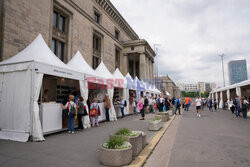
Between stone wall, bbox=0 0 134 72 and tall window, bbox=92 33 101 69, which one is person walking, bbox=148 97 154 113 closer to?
stone wall, bbox=0 0 134 72

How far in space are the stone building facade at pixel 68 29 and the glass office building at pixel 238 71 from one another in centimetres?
9630

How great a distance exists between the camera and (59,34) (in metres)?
16.0

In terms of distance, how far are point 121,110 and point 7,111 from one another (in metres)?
8.01

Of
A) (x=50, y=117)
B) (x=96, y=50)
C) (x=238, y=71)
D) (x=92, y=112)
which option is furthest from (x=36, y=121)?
(x=238, y=71)

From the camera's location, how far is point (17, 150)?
448 cm

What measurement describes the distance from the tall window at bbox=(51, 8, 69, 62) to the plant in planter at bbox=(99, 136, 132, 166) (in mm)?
14831

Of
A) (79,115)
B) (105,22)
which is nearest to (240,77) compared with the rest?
(105,22)

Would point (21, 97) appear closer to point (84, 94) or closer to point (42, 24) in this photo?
point (84, 94)

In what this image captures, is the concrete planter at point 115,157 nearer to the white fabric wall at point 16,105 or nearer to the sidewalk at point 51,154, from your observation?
the sidewalk at point 51,154

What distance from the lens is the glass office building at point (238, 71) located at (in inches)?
3989

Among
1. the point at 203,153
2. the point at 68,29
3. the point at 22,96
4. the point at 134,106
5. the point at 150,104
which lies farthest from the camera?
the point at 150,104

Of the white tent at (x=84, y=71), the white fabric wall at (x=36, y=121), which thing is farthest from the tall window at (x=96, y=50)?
the white fabric wall at (x=36, y=121)

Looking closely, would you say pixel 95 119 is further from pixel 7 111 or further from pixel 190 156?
pixel 190 156

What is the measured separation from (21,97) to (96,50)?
18.1 metres
